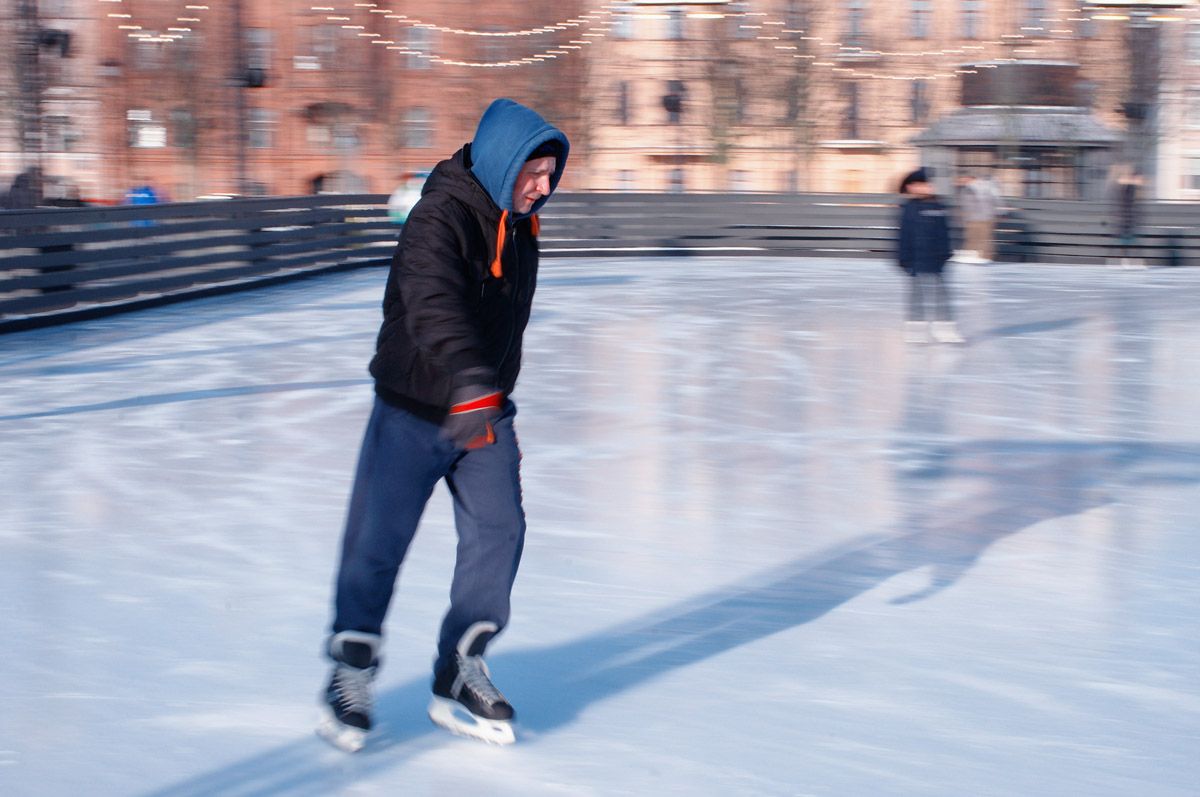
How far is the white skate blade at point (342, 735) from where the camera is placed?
3.71 metres

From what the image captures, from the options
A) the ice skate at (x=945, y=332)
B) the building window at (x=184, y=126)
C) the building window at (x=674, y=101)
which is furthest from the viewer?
the building window at (x=674, y=101)

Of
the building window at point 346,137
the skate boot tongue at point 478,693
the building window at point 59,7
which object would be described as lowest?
the skate boot tongue at point 478,693

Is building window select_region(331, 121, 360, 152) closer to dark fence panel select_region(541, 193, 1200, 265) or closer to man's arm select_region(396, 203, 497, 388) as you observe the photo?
dark fence panel select_region(541, 193, 1200, 265)

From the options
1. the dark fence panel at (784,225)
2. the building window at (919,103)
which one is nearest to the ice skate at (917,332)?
the dark fence panel at (784,225)

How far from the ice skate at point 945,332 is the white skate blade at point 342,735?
9.86m

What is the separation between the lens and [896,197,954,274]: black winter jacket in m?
13.2

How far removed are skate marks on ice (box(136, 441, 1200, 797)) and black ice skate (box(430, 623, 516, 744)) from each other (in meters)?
0.05

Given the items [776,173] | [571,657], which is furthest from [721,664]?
[776,173]

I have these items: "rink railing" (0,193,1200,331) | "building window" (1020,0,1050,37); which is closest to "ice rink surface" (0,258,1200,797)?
"rink railing" (0,193,1200,331)

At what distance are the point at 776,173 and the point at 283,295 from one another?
27.4 meters

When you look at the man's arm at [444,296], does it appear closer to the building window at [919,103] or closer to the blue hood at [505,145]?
the blue hood at [505,145]

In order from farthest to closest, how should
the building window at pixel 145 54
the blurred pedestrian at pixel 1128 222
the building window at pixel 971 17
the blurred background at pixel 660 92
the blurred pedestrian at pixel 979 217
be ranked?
1. the building window at pixel 971 17
2. the building window at pixel 145 54
3. the blurred background at pixel 660 92
4. the blurred pedestrian at pixel 1128 222
5. the blurred pedestrian at pixel 979 217

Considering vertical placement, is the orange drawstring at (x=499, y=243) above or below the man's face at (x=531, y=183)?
below

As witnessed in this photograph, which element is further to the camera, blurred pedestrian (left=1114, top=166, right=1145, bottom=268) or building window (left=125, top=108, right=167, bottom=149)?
building window (left=125, top=108, right=167, bottom=149)
